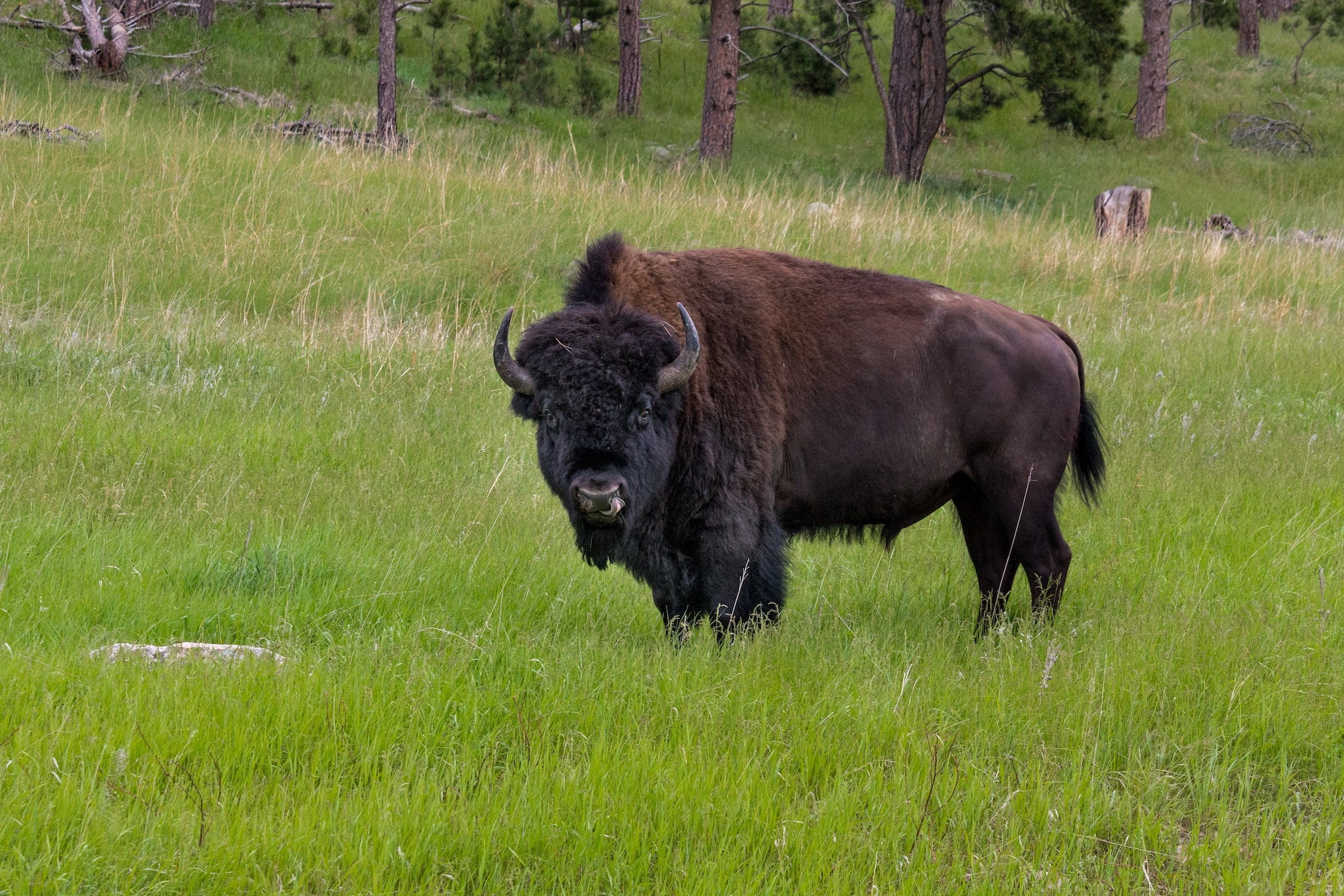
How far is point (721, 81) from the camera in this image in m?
19.2

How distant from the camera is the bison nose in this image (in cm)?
480

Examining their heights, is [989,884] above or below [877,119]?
below

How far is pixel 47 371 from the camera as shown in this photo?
8289 mm

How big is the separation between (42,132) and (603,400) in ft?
39.3

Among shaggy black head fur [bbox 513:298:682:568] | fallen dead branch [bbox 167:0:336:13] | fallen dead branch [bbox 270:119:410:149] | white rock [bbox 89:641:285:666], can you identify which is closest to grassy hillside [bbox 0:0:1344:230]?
fallen dead branch [bbox 167:0:336:13]

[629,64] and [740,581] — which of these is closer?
[740,581]

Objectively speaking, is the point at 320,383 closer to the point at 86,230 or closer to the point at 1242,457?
the point at 86,230

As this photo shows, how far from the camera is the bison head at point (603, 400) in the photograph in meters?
5.05

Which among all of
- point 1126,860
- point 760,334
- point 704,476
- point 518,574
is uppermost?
point 760,334

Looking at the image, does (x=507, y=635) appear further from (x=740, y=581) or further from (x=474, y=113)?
(x=474, y=113)

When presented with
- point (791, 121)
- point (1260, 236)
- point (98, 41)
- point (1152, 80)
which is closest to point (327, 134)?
point (98, 41)

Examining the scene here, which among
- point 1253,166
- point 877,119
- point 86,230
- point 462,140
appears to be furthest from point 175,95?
point 1253,166

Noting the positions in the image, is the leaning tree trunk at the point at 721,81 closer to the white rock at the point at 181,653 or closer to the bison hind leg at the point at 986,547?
the bison hind leg at the point at 986,547

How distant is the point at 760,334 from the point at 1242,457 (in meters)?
4.46
